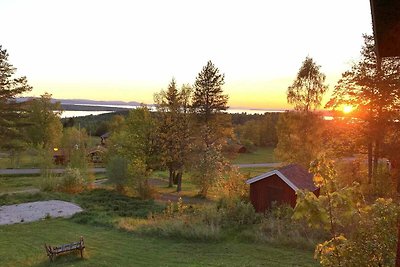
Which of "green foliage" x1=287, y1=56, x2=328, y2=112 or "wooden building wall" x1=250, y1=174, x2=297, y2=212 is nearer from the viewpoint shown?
"wooden building wall" x1=250, y1=174, x2=297, y2=212

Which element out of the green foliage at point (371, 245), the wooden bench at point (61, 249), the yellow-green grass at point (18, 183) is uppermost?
the green foliage at point (371, 245)

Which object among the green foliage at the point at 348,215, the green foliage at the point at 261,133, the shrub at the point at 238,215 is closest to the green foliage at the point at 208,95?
the shrub at the point at 238,215

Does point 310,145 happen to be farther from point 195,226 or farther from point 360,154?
point 195,226

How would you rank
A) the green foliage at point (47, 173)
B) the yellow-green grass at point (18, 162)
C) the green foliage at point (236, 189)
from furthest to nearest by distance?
1. the yellow-green grass at point (18, 162)
2. the green foliage at point (47, 173)
3. the green foliage at point (236, 189)

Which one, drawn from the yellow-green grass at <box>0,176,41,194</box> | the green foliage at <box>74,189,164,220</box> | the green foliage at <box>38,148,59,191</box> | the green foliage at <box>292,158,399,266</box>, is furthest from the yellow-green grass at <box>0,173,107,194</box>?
the green foliage at <box>292,158,399,266</box>

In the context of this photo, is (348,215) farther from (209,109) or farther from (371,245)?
(209,109)

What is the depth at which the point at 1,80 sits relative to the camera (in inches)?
1484

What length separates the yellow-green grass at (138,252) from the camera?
→ 16.0 metres

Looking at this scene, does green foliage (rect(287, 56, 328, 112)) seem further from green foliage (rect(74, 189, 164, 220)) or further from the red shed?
green foliage (rect(74, 189, 164, 220))

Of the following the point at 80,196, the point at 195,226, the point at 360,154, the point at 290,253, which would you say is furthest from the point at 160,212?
the point at 360,154

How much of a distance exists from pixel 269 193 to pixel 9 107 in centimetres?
2743

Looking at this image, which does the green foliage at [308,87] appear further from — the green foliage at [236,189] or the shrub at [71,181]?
the shrub at [71,181]

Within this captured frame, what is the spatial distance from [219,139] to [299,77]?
11183mm

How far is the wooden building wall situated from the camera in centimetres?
2327
